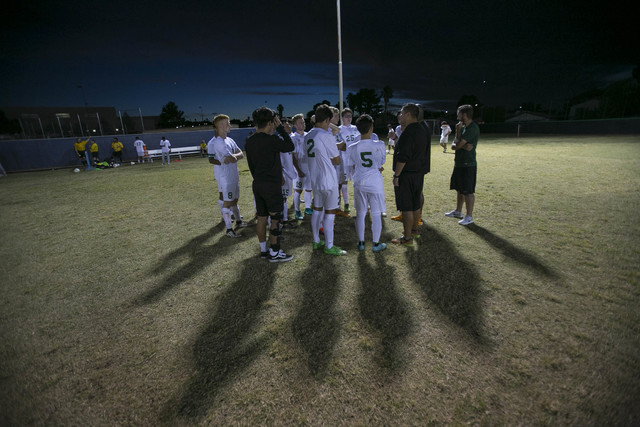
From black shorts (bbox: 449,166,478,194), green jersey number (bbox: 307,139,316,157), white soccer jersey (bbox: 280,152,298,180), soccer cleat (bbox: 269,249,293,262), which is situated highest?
green jersey number (bbox: 307,139,316,157)

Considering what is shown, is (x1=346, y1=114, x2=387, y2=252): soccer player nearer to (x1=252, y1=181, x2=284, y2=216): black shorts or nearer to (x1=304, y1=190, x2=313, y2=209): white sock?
(x1=252, y1=181, x2=284, y2=216): black shorts

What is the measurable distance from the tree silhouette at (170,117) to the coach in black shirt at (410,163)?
202 ft

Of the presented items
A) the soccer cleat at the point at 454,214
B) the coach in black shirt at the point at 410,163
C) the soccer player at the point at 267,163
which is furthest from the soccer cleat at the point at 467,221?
the soccer player at the point at 267,163

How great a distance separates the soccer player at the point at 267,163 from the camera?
393 cm

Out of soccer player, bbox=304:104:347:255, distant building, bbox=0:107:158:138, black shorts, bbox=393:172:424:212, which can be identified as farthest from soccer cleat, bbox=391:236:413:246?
distant building, bbox=0:107:158:138

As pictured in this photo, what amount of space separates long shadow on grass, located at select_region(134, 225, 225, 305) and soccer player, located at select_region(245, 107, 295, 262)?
112 cm

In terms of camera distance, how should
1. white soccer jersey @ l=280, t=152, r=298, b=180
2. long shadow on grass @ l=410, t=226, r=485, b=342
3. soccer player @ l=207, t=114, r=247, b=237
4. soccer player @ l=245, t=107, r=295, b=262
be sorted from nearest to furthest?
long shadow on grass @ l=410, t=226, r=485, b=342, soccer player @ l=245, t=107, r=295, b=262, soccer player @ l=207, t=114, r=247, b=237, white soccer jersey @ l=280, t=152, r=298, b=180

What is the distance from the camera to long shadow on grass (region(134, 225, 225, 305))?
12.5 ft

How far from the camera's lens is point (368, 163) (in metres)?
4.34

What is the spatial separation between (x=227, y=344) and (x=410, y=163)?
11.9 ft

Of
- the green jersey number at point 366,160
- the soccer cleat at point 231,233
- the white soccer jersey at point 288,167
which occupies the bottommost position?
the soccer cleat at point 231,233

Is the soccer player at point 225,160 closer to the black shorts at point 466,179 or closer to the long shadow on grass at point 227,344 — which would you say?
the long shadow on grass at point 227,344

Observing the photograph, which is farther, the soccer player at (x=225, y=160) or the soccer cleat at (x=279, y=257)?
the soccer player at (x=225, y=160)

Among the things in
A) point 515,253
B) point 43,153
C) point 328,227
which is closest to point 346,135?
point 328,227
